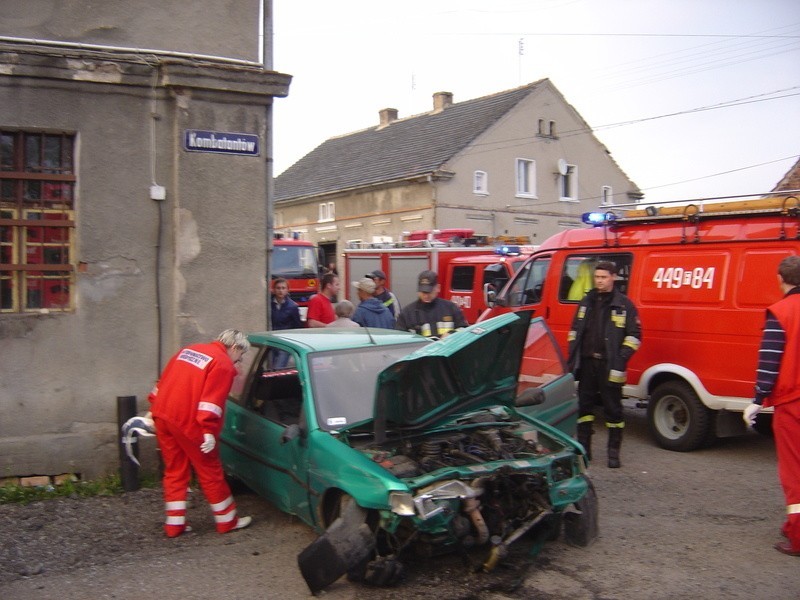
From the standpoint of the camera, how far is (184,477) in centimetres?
573

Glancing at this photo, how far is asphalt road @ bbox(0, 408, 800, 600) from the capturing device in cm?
466

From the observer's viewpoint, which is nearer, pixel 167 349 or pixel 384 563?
pixel 384 563

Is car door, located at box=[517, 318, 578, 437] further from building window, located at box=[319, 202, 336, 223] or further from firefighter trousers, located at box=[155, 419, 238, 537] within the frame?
building window, located at box=[319, 202, 336, 223]

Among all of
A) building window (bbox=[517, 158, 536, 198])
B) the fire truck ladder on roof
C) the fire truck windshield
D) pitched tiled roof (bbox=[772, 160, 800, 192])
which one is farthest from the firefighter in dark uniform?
building window (bbox=[517, 158, 536, 198])

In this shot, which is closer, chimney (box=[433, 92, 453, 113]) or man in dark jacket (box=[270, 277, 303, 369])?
man in dark jacket (box=[270, 277, 303, 369])

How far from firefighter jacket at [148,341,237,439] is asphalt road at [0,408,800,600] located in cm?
90

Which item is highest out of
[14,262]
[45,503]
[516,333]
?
[14,262]

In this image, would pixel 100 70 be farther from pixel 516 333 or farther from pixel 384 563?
pixel 384 563

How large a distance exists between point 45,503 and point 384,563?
3.63 meters

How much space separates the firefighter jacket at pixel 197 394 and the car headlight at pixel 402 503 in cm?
174

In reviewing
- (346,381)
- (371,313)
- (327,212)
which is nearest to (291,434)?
(346,381)

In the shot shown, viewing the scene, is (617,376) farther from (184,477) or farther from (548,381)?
(184,477)

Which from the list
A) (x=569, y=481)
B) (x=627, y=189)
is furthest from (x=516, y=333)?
(x=627, y=189)

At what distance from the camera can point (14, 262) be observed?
7070 mm
